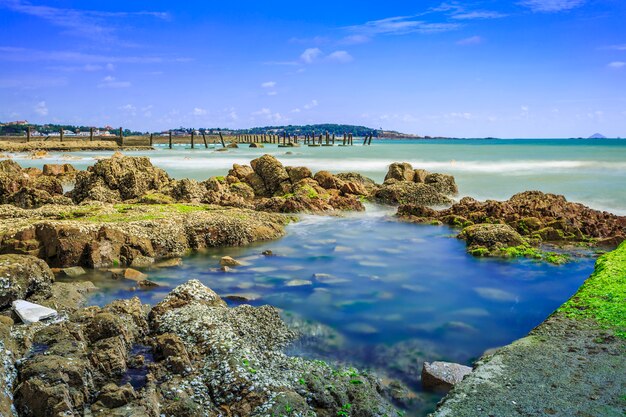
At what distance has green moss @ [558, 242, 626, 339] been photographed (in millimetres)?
6578

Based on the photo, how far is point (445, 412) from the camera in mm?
4590

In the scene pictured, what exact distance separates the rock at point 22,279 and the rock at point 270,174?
539 inches

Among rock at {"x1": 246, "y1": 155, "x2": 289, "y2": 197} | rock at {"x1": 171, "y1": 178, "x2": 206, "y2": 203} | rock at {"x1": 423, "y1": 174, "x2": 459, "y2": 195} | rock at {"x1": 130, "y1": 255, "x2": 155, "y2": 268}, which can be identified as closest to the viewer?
rock at {"x1": 130, "y1": 255, "x2": 155, "y2": 268}

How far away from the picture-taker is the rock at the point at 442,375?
19.3ft

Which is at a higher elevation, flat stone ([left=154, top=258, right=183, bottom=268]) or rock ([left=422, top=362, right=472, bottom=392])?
flat stone ([left=154, top=258, right=183, bottom=268])

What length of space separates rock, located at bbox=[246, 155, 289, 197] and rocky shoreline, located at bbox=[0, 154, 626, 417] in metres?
5.79

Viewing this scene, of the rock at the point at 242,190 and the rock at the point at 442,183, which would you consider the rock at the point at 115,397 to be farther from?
the rock at the point at 442,183

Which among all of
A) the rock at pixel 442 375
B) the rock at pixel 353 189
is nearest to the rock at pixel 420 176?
the rock at pixel 353 189

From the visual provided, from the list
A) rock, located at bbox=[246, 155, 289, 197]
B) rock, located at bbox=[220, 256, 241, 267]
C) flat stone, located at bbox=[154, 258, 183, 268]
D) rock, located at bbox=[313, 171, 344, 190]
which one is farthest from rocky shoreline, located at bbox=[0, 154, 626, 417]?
rock, located at bbox=[313, 171, 344, 190]

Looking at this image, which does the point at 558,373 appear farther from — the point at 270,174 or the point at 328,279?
the point at 270,174

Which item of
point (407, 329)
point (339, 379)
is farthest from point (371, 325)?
point (339, 379)

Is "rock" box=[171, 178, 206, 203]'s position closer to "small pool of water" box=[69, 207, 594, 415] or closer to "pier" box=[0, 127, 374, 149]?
"small pool of water" box=[69, 207, 594, 415]

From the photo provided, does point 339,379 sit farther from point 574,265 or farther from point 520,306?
point 574,265

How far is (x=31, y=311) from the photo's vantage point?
6117 mm
